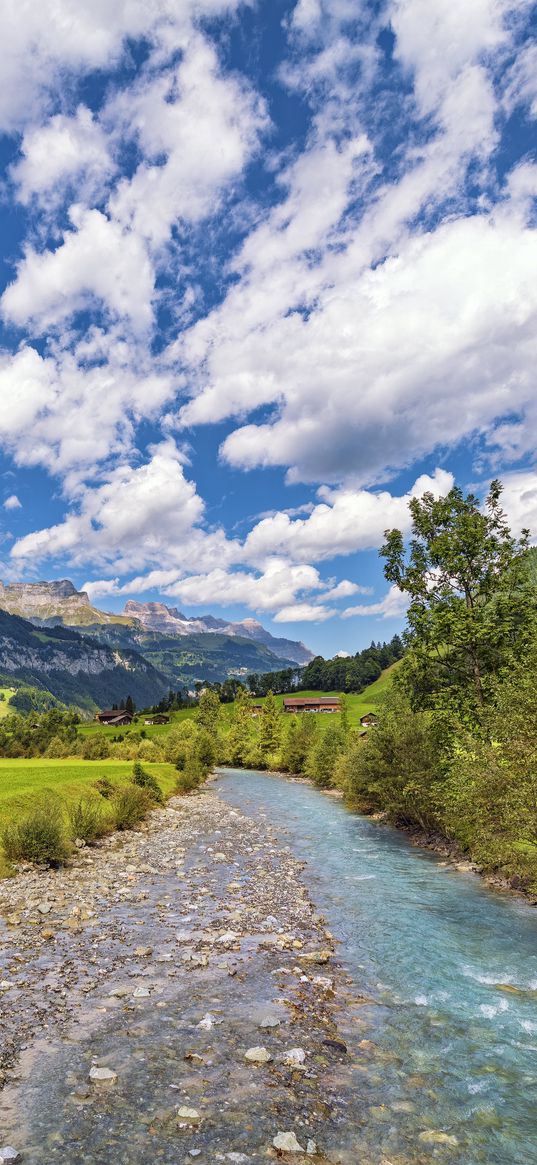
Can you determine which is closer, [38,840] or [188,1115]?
[188,1115]

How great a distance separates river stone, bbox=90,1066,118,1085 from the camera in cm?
919

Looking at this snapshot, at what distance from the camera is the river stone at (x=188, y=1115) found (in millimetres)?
8266

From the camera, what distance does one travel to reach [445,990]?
44.8 ft

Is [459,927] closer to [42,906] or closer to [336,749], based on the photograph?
[42,906]

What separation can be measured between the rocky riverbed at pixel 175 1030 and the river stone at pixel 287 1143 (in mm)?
16

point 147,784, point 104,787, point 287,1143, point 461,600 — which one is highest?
point 461,600

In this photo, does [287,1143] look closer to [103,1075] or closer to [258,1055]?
[258,1055]

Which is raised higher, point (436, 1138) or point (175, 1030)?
point (436, 1138)

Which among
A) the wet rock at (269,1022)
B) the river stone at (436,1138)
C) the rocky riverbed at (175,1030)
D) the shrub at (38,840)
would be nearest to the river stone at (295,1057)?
the rocky riverbed at (175,1030)

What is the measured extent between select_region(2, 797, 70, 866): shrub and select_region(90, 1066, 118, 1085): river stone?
1627 centimetres

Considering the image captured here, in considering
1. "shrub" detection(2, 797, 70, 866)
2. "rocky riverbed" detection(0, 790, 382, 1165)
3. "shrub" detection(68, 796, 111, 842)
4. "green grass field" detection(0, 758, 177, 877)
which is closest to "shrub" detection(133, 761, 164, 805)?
"green grass field" detection(0, 758, 177, 877)

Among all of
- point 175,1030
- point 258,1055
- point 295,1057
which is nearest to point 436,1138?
point 295,1057

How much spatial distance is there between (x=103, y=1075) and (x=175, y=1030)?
2.04m

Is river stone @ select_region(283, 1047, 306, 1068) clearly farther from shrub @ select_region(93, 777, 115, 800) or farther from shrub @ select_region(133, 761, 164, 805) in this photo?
shrub @ select_region(133, 761, 164, 805)
